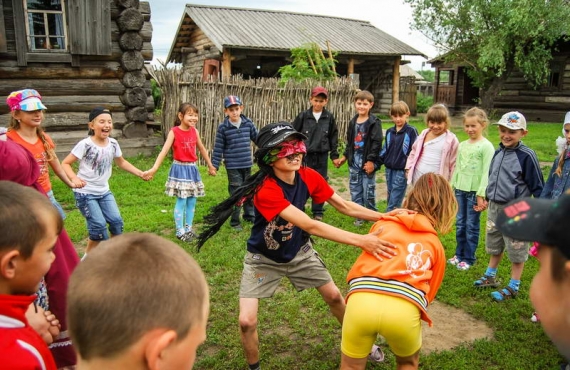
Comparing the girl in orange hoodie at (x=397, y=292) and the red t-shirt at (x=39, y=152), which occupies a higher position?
the red t-shirt at (x=39, y=152)

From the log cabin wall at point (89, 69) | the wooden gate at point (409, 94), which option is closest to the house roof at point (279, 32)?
the wooden gate at point (409, 94)

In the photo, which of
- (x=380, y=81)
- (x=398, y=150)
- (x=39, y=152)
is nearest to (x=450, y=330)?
(x=398, y=150)

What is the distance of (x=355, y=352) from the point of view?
2723mm

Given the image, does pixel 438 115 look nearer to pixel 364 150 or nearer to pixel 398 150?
pixel 398 150

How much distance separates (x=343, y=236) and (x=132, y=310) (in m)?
1.93

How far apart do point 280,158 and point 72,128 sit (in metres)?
9.34

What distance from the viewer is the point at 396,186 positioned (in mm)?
6930

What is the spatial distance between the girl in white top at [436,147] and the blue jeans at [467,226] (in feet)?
1.42

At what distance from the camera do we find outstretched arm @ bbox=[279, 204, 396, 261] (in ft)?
8.96

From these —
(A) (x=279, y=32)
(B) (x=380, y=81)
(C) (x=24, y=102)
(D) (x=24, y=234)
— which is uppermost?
(A) (x=279, y=32)

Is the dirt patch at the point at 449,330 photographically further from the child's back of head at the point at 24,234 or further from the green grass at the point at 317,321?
the child's back of head at the point at 24,234

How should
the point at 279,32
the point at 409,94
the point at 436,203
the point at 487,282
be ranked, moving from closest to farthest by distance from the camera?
the point at 436,203, the point at 487,282, the point at 279,32, the point at 409,94

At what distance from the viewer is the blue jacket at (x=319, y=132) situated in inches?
297

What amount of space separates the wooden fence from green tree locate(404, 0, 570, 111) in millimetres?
10733
